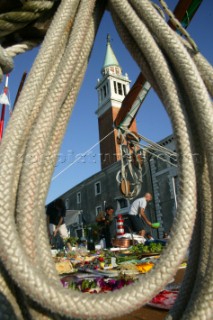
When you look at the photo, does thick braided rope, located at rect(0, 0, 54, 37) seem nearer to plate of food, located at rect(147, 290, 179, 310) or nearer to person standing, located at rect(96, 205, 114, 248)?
plate of food, located at rect(147, 290, 179, 310)

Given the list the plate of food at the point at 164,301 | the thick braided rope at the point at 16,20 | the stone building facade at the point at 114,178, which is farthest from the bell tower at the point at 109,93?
the thick braided rope at the point at 16,20

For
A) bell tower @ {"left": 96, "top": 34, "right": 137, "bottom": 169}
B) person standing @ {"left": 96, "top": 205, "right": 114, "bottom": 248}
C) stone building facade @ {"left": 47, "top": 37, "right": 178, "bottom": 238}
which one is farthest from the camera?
bell tower @ {"left": 96, "top": 34, "right": 137, "bottom": 169}

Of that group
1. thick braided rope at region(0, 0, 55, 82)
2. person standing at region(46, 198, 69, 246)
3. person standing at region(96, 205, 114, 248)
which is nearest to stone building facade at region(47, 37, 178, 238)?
person standing at region(96, 205, 114, 248)

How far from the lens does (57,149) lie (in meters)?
0.87

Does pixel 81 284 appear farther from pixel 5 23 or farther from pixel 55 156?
pixel 5 23

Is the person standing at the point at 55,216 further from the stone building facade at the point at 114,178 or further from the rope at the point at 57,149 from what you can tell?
the rope at the point at 57,149

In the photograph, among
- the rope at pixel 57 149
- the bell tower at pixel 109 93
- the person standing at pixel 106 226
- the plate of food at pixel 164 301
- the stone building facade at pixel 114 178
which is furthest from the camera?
the bell tower at pixel 109 93

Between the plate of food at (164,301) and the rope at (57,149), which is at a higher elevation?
the rope at (57,149)

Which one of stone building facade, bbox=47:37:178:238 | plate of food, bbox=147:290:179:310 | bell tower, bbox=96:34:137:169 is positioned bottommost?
plate of food, bbox=147:290:179:310

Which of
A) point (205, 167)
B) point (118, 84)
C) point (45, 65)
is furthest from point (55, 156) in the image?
point (118, 84)

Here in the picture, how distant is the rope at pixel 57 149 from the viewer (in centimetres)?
60

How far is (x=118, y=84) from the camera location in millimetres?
41031

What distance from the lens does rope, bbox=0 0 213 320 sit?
600 mm

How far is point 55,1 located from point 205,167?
73cm
